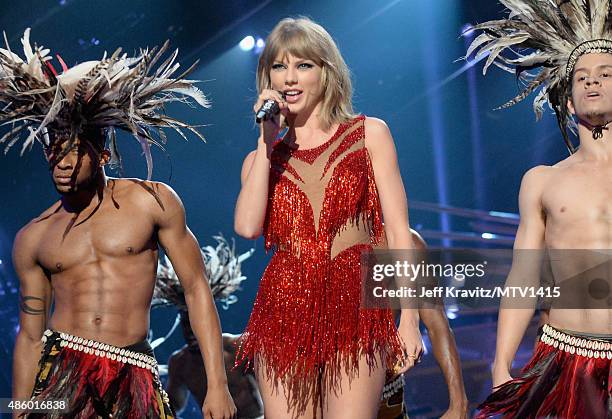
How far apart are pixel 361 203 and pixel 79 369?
143 centimetres

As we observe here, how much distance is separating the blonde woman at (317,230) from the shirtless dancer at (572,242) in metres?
0.47

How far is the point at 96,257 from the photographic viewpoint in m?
4.18

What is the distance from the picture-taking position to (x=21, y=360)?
4242mm

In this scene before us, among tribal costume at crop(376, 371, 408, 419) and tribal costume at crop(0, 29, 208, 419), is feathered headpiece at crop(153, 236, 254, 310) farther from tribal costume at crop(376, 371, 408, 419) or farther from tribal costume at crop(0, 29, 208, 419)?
tribal costume at crop(0, 29, 208, 419)

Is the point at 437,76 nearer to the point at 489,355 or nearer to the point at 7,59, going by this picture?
the point at 489,355

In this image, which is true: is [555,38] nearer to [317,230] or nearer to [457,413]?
[317,230]

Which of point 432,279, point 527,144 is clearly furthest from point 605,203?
point 527,144

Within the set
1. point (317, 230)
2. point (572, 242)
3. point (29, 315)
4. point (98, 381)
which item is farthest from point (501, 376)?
point (29, 315)

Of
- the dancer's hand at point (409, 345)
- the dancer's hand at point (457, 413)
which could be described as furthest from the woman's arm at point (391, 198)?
the dancer's hand at point (457, 413)

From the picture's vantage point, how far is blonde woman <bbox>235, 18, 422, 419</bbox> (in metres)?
3.65

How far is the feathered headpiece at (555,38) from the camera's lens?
157 inches

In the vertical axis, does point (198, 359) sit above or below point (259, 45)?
below

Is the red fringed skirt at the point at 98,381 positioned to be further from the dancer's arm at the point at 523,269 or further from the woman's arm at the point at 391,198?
the dancer's arm at the point at 523,269

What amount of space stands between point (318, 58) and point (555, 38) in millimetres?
1078
